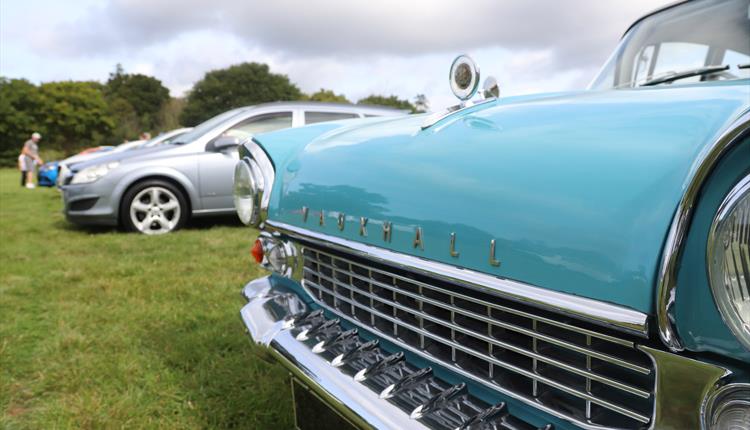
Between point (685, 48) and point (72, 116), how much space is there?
163ft

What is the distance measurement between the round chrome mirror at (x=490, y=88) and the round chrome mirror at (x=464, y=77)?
0.47 feet

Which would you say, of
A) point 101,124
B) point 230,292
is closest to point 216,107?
point 101,124

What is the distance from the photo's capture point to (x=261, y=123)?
22.0ft

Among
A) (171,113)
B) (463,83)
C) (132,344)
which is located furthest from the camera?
(171,113)

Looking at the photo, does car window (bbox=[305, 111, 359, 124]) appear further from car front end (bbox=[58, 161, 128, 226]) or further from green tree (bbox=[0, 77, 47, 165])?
green tree (bbox=[0, 77, 47, 165])

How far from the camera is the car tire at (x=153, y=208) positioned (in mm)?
6379

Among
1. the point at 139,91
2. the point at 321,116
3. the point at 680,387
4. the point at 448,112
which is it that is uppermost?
the point at 139,91

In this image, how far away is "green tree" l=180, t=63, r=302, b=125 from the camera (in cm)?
6266

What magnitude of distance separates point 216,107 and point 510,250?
6606 cm

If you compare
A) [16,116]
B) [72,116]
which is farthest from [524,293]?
[72,116]

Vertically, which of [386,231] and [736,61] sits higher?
[736,61]

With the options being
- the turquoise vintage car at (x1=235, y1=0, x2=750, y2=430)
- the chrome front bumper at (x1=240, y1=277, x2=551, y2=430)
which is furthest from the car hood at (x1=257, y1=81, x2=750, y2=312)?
the chrome front bumper at (x1=240, y1=277, x2=551, y2=430)

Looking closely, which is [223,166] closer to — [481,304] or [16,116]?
[481,304]

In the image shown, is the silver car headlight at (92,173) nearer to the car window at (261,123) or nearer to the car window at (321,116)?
the car window at (261,123)
